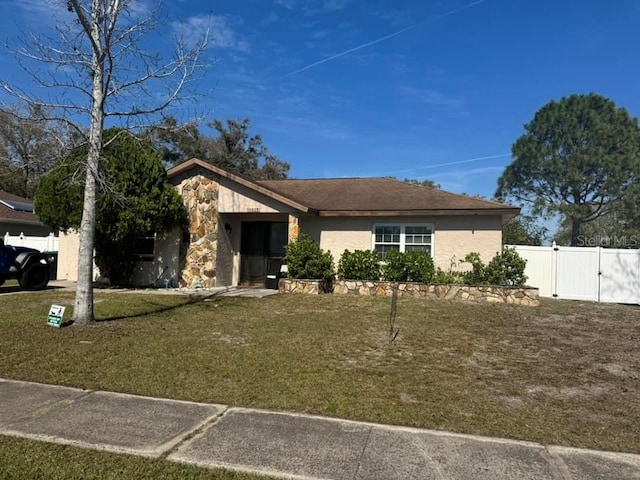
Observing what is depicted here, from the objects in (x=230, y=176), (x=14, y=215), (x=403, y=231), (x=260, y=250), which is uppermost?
(x=230, y=176)

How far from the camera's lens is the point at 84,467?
3430 mm

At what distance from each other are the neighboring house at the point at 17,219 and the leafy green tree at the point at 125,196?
10307 millimetres

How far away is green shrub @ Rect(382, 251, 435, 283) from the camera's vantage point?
1387 centimetres

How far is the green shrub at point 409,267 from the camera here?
45.5ft

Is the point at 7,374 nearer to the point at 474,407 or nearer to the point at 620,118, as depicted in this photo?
the point at 474,407

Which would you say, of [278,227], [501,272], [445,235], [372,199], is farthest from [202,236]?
[501,272]

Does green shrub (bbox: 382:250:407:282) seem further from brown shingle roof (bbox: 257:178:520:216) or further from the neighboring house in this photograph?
the neighboring house

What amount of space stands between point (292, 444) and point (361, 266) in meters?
10.7

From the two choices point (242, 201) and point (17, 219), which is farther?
point (17, 219)

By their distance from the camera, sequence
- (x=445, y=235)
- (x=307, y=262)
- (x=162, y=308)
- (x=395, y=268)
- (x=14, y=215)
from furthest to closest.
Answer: (x=14, y=215) → (x=445, y=235) → (x=307, y=262) → (x=395, y=268) → (x=162, y=308)

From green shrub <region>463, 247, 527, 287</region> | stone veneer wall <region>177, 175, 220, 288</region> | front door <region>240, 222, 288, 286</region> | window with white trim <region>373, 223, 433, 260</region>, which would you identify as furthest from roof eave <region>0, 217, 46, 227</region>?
green shrub <region>463, 247, 527, 287</region>

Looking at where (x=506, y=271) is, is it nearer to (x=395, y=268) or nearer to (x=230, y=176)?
(x=395, y=268)

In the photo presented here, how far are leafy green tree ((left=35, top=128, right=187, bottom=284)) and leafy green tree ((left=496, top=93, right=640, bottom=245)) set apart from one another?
1107 inches

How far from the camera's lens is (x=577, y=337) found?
355 inches
